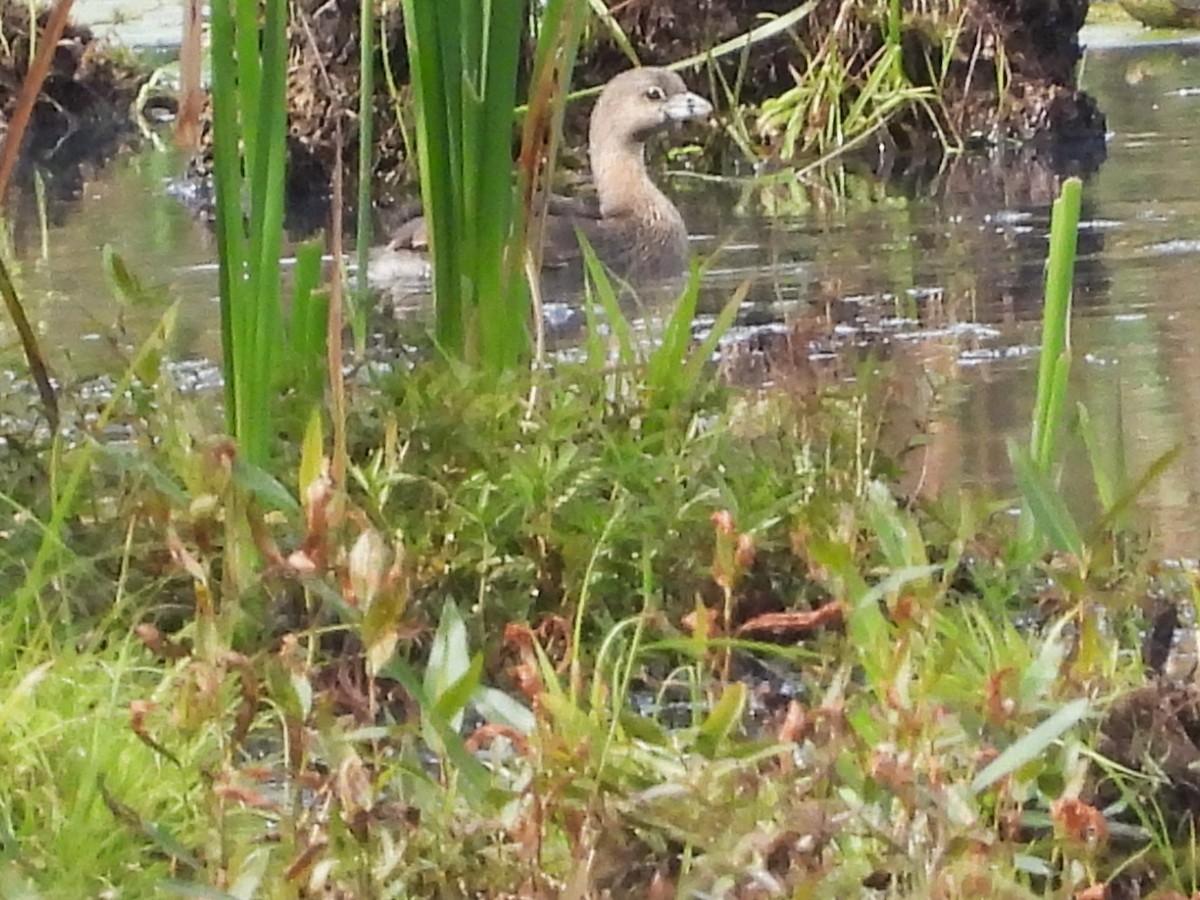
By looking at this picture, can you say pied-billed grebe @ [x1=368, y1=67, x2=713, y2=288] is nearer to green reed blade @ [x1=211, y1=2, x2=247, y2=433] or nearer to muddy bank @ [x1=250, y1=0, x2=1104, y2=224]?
muddy bank @ [x1=250, y1=0, x2=1104, y2=224]

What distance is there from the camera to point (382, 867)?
105 cm

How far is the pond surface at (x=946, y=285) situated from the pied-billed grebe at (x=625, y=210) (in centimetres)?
13

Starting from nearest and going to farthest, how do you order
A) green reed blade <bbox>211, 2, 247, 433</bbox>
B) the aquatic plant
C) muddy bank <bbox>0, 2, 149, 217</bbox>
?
green reed blade <bbox>211, 2, 247, 433</bbox> → the aquatic plant → muddy bank <bbox>0, 2, 149, 217</bbox>

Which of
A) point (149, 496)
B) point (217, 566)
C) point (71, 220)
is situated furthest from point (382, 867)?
point (71, 220)

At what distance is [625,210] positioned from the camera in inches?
172

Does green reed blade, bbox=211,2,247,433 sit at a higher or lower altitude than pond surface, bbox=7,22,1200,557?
higher

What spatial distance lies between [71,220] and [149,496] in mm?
2950

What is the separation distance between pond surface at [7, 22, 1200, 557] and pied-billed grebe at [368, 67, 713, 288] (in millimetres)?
127

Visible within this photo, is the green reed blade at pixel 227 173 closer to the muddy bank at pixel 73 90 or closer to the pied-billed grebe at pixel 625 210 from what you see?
the pied-billed grebe at pixel 625 210

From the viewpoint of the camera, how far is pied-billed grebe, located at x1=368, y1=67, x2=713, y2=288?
12.8 ft

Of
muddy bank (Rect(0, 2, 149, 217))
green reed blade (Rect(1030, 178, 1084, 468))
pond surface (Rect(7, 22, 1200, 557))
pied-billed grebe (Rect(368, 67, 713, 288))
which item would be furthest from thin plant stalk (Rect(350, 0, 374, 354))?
muddy bank (Rect(0, 2, 149, 217))

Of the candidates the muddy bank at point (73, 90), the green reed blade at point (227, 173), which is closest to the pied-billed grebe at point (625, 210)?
the green reed blade at point (227, 173)

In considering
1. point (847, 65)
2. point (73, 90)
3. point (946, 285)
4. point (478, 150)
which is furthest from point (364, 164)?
point (73, 90)

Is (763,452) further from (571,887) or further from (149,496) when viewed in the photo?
(571,887)
